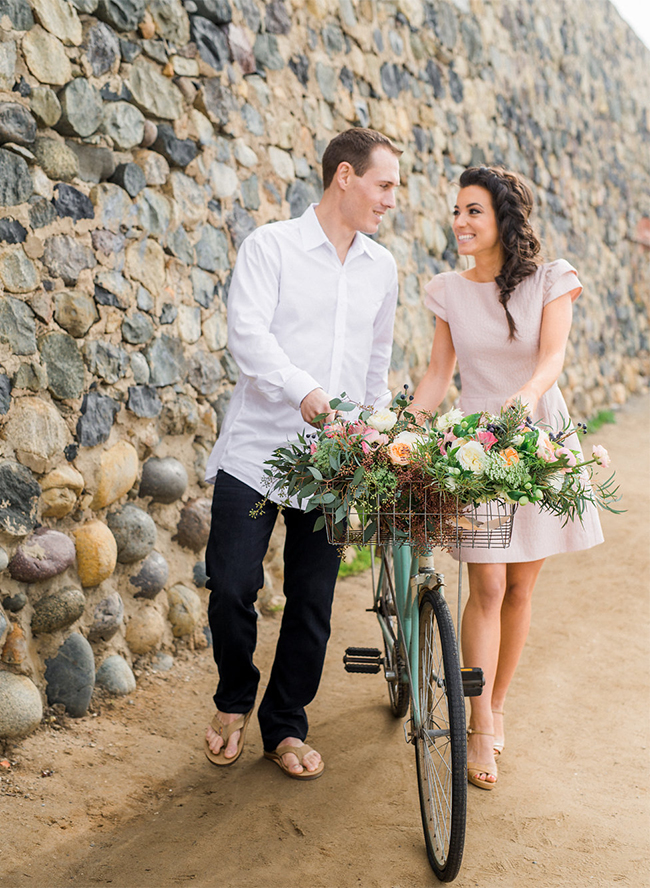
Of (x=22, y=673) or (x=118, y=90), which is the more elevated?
(x=118, y=90)

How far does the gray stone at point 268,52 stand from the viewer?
426 centimetres

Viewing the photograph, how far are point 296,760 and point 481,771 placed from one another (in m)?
0.60

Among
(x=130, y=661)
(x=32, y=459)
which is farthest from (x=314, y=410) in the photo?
(x=130, y=661)

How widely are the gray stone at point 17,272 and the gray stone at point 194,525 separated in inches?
49.8

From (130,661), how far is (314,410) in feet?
5.76

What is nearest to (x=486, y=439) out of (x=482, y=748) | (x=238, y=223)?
(x=482, y=748)

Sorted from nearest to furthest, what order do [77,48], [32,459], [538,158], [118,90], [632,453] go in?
1. [32,459]
2. [77,48]
3. [118,90]
4. [632,453]
5. [538,158]

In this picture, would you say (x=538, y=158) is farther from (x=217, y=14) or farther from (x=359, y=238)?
(x=359, y=238)

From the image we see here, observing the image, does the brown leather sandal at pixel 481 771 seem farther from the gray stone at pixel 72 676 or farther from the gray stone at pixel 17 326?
the gray stone at pixel 17 326

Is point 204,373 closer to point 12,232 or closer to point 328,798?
point 12,232

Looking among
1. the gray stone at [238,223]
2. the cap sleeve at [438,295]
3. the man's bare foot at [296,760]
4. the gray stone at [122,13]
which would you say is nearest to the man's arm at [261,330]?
the cap sleeve at [438,295]

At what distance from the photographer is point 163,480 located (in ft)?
11.8

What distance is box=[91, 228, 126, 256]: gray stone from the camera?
128 inches

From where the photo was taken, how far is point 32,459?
9.61ft
